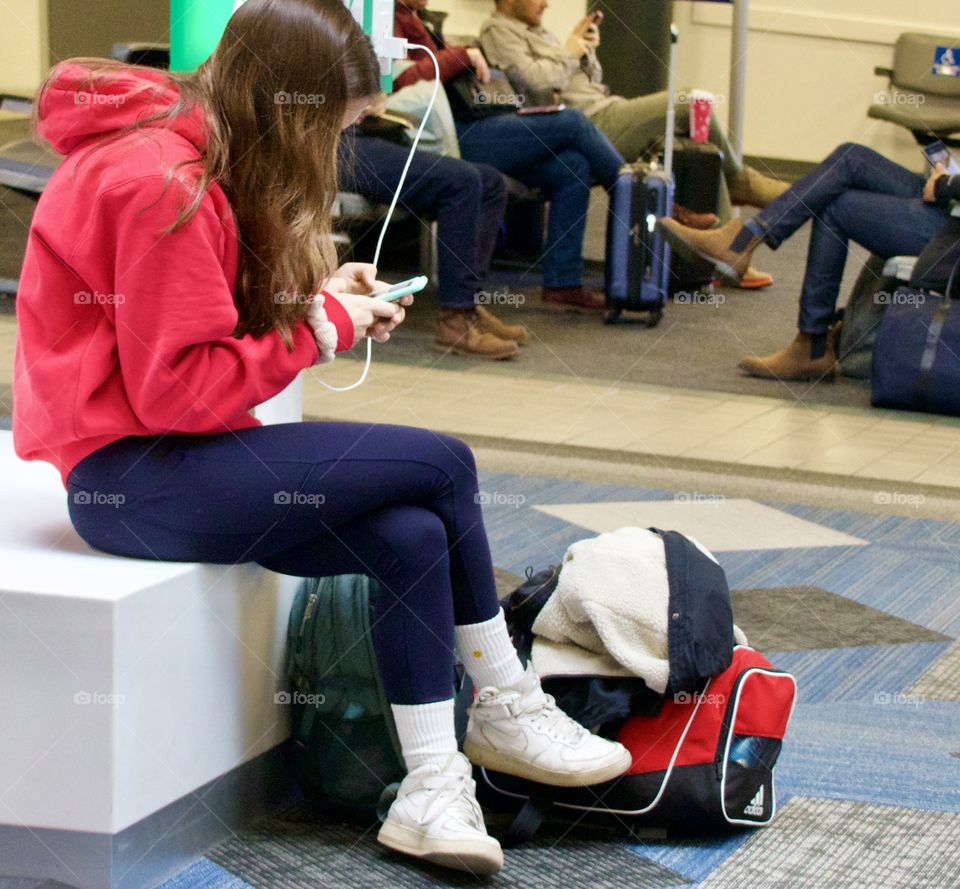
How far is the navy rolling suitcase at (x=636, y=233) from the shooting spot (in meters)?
4.54

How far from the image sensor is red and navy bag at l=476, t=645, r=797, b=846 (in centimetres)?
162

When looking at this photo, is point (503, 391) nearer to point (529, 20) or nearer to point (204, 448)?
point (529, 20)

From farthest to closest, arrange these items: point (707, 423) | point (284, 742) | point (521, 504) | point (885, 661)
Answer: point (707, 423) → point (521, 504) → point (885, 661) → point (284, 742)

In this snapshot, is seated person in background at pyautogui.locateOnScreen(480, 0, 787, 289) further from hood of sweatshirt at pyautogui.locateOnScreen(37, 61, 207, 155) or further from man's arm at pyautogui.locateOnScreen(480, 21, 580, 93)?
hood of sweatshirt at pyautogui.locateOnScreen(37, 61, 207, 155)

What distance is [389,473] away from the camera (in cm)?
150

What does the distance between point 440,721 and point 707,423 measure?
7.83ft

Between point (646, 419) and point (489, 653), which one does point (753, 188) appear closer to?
Result: point (646, 419)

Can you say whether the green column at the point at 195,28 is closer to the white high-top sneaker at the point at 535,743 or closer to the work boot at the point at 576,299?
the white high-top sneaker at the point at 535,743

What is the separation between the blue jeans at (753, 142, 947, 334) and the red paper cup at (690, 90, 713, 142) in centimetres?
44

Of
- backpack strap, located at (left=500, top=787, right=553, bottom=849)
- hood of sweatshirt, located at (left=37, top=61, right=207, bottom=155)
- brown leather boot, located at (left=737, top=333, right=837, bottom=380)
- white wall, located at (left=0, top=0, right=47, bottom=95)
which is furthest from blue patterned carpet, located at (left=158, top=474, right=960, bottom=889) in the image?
white wall, located at (left=0, top=0, right=47, bottom=95)

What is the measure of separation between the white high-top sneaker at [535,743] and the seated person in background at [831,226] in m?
2.72

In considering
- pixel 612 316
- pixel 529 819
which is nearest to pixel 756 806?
pixel 529 819

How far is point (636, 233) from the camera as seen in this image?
4.57 meters

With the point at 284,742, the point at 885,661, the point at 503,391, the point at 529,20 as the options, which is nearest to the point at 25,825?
the point at 284,742
